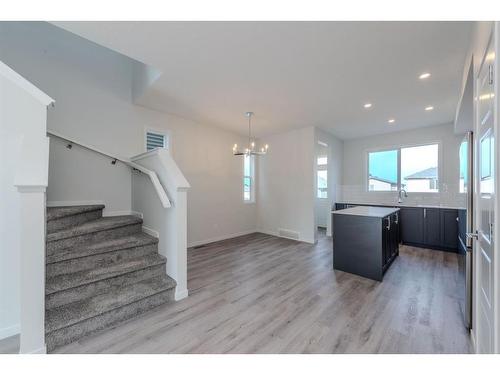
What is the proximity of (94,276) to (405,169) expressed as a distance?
6.78 meters

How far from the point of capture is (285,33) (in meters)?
2.06

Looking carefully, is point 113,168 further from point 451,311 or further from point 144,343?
point 451,311

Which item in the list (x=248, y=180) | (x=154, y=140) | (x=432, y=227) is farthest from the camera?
(x=248, y=180)

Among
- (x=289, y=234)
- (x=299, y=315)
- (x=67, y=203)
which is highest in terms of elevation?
(x=67, y=203)

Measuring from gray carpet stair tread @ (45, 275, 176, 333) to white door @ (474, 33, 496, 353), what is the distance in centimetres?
265

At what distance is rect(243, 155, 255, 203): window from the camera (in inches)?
240

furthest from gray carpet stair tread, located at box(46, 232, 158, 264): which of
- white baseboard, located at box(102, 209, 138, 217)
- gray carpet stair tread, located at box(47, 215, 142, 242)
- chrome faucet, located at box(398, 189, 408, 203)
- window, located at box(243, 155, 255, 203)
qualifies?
chrome faucet, located at box(398, 189, 408, 203)

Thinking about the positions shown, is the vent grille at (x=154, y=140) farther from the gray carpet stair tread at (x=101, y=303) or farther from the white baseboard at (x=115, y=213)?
the gray carpet stair tread at (x=101, y=303)

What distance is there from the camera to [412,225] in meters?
4.83

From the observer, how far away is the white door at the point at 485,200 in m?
1.21

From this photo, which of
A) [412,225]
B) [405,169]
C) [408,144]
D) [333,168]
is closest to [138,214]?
[333,168]

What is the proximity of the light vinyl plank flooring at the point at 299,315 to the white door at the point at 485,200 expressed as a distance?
0.55m

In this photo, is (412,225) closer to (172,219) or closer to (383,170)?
(383,170)

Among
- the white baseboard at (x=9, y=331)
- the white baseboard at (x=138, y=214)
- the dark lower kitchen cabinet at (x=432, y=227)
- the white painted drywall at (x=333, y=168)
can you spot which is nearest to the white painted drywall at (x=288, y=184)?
the white painted drywall at (x=333, y=168)
